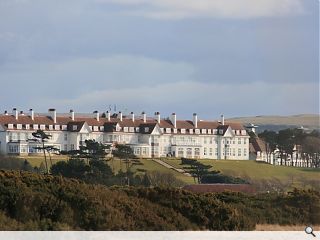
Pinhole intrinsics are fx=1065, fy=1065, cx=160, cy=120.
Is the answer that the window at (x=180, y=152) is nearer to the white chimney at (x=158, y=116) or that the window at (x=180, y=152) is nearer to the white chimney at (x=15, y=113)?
the white chimney at (x=158, y=116)

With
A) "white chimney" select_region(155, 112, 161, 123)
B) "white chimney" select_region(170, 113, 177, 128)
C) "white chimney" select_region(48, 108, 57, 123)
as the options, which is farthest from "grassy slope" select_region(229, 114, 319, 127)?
"white chimney" select_region(48, 108, 57, 123)

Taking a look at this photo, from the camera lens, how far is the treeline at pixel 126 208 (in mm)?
15398

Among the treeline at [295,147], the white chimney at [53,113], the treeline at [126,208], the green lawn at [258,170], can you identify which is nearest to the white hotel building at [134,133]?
the white chimney at [53,113]

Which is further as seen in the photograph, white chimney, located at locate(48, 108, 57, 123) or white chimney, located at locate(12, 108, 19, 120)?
white chimney, located at locate(48, 108, 57, 123)

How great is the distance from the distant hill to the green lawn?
0.98 m

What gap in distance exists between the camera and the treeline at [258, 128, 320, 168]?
2472 cm

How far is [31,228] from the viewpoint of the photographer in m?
14.9

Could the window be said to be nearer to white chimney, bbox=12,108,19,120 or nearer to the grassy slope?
the grassy slope

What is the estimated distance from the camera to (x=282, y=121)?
2630 cm

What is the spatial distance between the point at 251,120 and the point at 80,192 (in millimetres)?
8838

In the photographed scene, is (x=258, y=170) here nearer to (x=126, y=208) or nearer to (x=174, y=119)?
(x=174, y=119)

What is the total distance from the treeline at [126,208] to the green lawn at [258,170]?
4.75 metres

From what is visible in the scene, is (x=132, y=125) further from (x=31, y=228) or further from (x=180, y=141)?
(x=31, y=228)

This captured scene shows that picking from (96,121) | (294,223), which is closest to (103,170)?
(96,121)
